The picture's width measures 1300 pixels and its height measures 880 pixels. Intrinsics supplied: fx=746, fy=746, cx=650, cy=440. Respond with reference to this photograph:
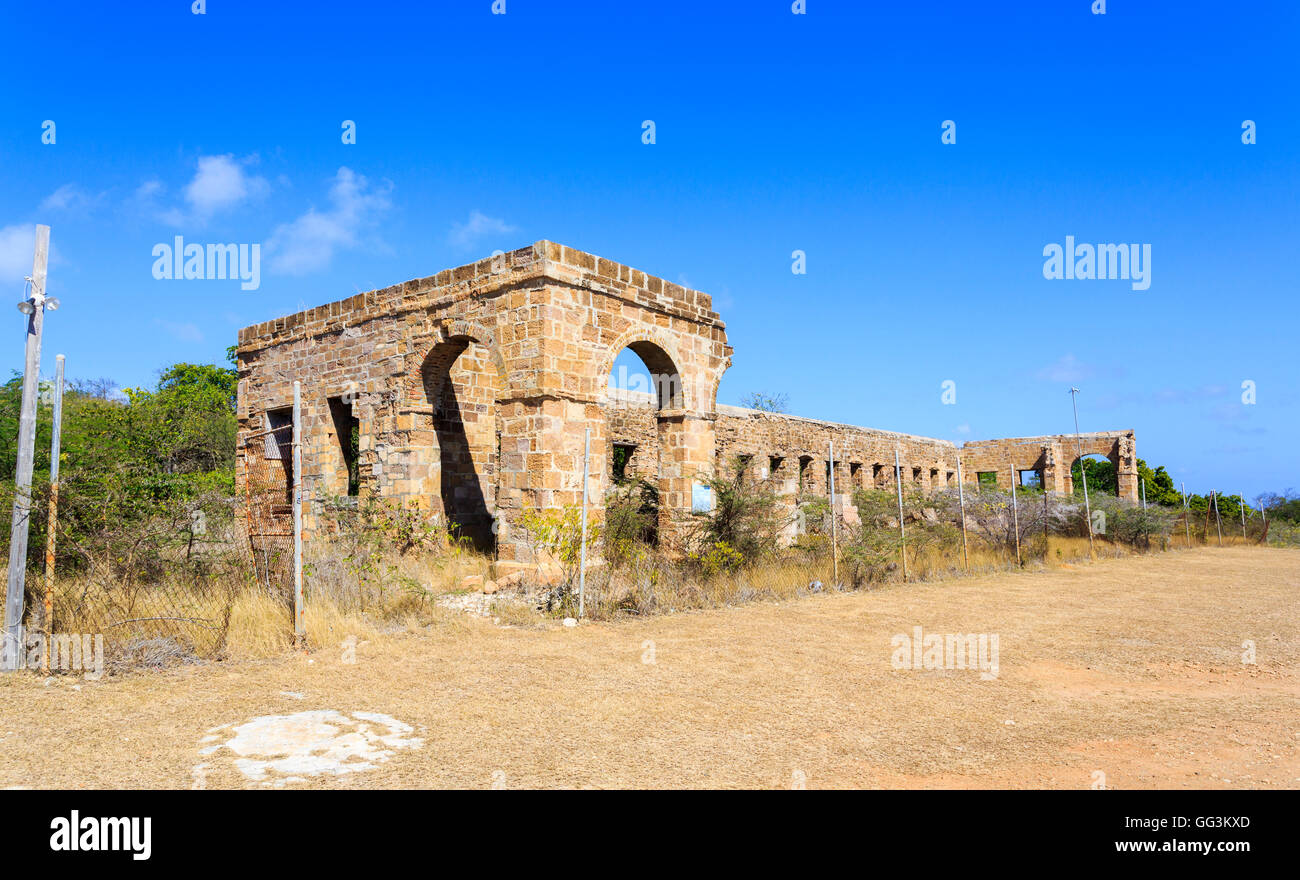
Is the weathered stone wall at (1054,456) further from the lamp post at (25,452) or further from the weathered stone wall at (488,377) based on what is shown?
the lamp post at (25,452)

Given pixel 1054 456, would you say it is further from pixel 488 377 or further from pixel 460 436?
pixel 460 436

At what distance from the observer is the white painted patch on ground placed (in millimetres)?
3621

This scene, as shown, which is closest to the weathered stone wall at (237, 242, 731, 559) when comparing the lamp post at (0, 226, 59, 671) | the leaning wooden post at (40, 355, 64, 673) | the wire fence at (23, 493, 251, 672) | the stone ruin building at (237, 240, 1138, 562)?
the stone ruin building at (237, 240, 1138, 562)

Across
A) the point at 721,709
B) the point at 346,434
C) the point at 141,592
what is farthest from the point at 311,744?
the point at 346,434

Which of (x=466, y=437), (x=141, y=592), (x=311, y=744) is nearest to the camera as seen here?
(x=311, y=744)

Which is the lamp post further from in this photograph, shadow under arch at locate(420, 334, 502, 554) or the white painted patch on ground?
shadow under arch at locate(420, 334, 502, 554)

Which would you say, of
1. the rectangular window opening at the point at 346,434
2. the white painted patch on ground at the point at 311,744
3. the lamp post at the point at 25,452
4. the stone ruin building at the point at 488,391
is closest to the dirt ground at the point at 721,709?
the white painted patch on ground at the point at 311,744

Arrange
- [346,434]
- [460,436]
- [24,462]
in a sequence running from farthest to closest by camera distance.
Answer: [346,434] → [460,436] → [24,462]

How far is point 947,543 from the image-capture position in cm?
1570

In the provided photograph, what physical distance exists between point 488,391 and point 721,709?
9800 mm

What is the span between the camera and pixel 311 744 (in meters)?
3.99

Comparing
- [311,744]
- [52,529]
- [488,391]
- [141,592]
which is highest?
[488,391]
